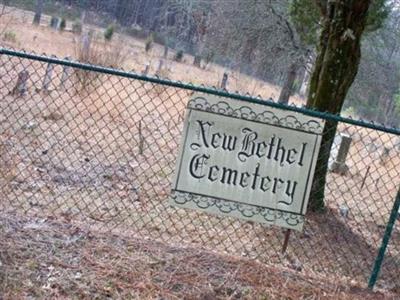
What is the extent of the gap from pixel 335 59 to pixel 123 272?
3152mm

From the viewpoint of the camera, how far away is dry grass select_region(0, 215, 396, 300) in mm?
3094

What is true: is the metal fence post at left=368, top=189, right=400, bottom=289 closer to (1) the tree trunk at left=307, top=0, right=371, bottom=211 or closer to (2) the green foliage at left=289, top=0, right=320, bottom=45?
(1) the tree trunk at left=307, top=0, right=371, bottom=211

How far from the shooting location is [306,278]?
3.72 metres

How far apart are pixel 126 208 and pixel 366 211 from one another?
11.0ft

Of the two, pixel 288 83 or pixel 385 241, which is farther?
pixel 288 83

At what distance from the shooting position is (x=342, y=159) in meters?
9.39

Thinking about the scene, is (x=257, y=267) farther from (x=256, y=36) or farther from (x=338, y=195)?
(x=256, y=36)

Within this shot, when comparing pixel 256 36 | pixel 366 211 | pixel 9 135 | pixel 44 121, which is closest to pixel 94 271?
pixel 9 135

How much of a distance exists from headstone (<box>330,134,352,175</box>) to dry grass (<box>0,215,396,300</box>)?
5.47 m

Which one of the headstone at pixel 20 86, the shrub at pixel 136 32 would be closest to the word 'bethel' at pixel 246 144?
the headstone at pixel 20 86

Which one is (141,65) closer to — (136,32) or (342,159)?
(342,159)

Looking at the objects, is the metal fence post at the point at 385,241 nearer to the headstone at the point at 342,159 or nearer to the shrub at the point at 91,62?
the headstone at the point at 342,159

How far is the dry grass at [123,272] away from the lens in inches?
122

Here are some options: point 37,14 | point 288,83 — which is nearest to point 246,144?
point 288,83
